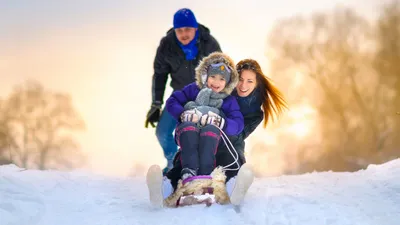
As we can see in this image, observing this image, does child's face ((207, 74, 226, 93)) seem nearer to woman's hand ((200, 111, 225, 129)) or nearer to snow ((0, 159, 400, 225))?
woman's hand ((200, 111, 225, 129))

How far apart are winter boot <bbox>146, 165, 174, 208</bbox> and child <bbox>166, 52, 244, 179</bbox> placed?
15cm

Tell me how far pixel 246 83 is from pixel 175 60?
1.08m

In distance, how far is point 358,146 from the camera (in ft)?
48.0

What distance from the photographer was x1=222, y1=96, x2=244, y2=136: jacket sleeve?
169 inches

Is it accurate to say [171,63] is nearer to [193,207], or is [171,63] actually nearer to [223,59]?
[223,59]

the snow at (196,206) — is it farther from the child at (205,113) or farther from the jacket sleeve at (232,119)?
the jacket sleeve at (232,119)

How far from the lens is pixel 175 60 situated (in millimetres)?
5516

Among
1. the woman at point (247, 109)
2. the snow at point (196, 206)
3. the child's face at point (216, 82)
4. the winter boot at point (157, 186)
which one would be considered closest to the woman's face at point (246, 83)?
the woman at point (247, 109)

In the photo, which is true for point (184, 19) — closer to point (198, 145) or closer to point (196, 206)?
point (198, 145)

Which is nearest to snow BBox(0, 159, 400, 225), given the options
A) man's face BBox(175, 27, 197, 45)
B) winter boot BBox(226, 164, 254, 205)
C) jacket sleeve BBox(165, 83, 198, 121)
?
winter boot BBox(226, 164, 254, 205)

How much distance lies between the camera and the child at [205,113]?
4.07 metres

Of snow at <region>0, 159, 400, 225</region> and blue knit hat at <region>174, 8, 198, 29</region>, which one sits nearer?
snow at <region>0, 159, 400, 225</region>

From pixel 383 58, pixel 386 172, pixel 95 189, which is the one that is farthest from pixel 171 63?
pixel 383 58

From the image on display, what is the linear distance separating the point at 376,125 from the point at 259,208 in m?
11.8
